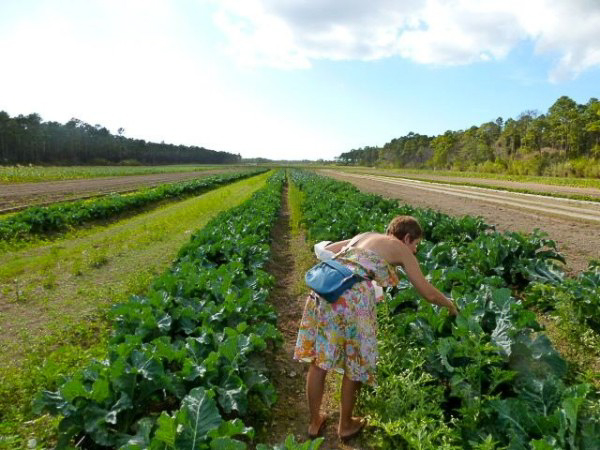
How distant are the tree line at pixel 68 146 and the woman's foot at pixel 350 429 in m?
84.3

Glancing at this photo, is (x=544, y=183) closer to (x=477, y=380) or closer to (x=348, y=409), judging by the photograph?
(x=477, y=380)

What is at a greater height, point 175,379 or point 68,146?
point 68,146

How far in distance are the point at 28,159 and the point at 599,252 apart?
293ft

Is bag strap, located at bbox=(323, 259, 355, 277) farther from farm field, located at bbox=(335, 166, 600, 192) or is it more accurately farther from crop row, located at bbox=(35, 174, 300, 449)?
farm field, located at bbox=(335, 166, 600, 192)

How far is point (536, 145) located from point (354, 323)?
75.6m

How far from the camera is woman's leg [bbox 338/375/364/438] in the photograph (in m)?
3.54

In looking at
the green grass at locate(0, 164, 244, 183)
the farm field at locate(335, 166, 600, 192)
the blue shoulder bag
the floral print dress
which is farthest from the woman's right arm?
the green grass at locate(0, 164, 244, 183)

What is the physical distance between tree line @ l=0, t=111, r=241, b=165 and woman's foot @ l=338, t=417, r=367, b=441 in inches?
3319

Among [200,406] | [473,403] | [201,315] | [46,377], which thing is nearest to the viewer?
[200,406]

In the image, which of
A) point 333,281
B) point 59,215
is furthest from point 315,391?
point 59,215

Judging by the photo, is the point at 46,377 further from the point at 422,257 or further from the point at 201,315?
the point at 422,257

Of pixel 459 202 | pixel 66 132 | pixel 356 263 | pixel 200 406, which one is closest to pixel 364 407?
pixel 356 263

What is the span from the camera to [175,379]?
3.46m

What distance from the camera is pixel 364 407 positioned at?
396 centimetres
